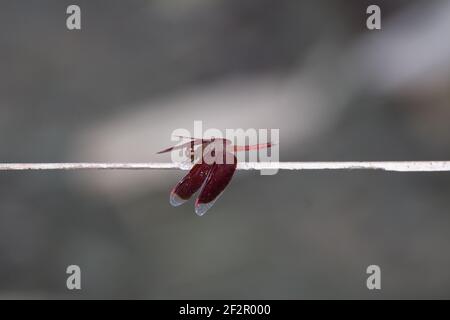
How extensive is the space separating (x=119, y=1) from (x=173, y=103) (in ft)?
1.24

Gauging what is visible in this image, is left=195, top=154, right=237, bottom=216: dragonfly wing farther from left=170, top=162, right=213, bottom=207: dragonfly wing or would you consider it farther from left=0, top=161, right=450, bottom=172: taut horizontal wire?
left=0, top=161, right=450, bottom=172: taut horizontal wire

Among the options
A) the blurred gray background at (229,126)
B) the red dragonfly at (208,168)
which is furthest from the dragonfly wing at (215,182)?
the blurred gray background at (229,126)

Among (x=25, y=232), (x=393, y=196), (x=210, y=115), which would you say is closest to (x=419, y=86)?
(x=393, y=196)

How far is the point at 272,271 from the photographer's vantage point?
1.53m

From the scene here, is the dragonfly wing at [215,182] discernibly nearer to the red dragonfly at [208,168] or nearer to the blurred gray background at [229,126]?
the red dragonfly at [208,168]

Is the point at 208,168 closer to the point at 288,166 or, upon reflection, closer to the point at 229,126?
A: the point at 288,166

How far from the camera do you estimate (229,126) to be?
5.14ft

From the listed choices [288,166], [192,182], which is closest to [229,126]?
[192,182]

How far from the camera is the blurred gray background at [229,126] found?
152cm

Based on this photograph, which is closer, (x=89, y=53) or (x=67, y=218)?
(x=67, y=218)

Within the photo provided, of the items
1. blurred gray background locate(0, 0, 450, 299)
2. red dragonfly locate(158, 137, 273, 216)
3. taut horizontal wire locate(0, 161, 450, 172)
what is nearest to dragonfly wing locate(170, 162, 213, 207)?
red dragonfly locate(158, 137, 273, 216)

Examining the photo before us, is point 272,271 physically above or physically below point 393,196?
below

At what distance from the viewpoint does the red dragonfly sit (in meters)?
0.83
